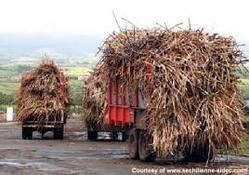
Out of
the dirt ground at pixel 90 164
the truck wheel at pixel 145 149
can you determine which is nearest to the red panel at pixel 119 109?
the truck wheel at pixel 145 149

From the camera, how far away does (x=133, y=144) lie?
67.6 ft

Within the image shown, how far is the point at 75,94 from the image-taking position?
115 ft

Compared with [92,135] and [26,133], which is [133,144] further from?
[26,133]

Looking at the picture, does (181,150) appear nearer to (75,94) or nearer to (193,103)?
(193,103)

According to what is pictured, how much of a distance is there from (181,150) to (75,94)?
17.1m

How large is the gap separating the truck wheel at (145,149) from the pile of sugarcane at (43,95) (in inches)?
505

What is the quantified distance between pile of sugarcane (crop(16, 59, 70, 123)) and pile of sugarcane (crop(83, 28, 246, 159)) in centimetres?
1292

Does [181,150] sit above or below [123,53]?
below

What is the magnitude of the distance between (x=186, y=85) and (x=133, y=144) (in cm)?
317

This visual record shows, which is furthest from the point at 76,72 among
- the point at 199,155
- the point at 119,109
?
the point at 199,155

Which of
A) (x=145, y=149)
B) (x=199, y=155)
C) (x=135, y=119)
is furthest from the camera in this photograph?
(x=135, y=119)

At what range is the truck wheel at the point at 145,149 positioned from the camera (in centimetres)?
1925

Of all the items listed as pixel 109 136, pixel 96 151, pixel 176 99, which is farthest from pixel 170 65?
pixel 109 136

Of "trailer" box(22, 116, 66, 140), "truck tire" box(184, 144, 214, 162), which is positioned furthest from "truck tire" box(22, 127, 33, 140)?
"truck tire" box(184, 144, 214, 162)
